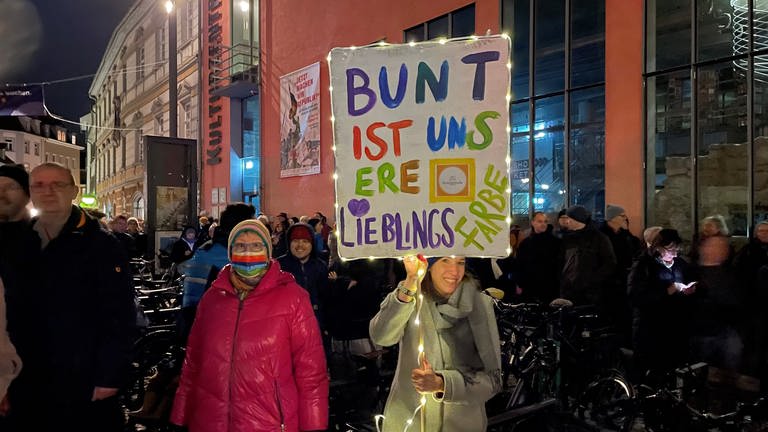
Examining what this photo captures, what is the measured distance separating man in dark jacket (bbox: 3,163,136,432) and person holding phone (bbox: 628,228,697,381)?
14.2 feet

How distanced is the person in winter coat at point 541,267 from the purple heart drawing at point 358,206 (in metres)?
5.42

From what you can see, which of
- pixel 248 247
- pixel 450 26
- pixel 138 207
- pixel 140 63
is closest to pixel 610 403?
pixel 248 247

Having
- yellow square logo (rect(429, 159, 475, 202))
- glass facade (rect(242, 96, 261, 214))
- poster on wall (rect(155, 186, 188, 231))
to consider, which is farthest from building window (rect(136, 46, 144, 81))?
yellow square logo (rect(429, 159, 475, 202))

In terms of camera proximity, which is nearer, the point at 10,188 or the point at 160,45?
the point at 10,188

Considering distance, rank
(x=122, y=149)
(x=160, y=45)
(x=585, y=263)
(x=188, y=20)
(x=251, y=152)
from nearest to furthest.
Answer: (x=585, y=263) < (x=251, y=152) < (x=188, y=20) < (x=160, y=45) < (x=122, y=149)

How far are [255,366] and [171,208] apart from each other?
10.7 metres

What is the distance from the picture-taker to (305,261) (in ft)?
18.8

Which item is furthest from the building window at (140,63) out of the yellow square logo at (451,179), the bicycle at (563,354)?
the yellow square logo at (451,179)

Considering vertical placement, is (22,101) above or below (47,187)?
above

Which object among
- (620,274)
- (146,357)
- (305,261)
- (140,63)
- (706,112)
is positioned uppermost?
(140,63)

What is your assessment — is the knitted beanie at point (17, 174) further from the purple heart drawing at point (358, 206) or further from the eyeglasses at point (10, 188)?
the purple heart drawing at point (358, 206)

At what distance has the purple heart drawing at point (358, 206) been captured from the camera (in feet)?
10.3

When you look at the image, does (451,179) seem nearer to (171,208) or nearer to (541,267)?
(541,267)

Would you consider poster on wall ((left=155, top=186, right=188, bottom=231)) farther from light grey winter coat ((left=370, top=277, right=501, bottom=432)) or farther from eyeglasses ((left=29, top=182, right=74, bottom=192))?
light grey winter coat ((left=370, top=277, right=501, bottom=432))
